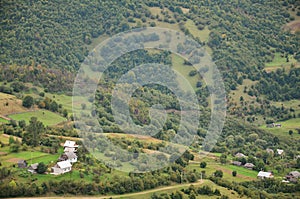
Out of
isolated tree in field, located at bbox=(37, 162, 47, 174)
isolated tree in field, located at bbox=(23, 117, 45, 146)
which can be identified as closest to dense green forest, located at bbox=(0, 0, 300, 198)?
isolated tree in field, located at bbox=(23, 117, 45, 146)

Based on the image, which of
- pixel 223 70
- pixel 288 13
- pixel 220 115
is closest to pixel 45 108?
pixel 220 115

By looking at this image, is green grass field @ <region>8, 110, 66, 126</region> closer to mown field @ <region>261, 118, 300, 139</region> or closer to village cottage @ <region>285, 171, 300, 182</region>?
village cottage @ <region>285, 171, 300, 182</region>

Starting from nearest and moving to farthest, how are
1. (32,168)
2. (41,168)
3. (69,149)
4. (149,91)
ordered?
(41,168) → (32,168) → (69,149) → (149,91)

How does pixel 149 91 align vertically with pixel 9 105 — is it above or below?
above

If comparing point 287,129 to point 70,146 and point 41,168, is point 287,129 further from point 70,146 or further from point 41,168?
point 41,168

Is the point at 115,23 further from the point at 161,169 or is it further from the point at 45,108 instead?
the point at 161,169

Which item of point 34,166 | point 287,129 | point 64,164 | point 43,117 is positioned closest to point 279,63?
point 287,129
